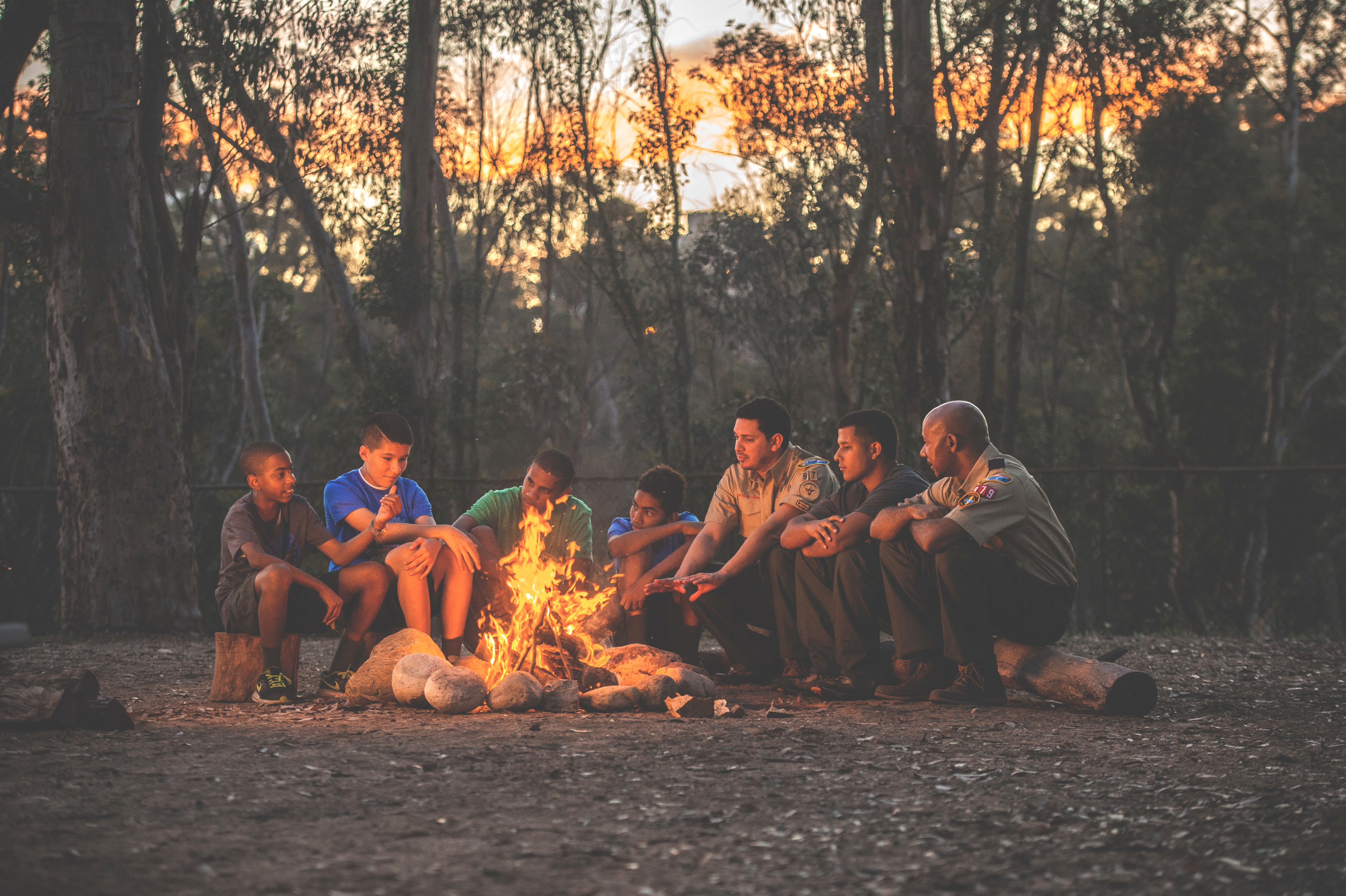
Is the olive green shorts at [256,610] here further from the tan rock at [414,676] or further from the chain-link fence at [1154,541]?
the chain-link fence at [1154,541]

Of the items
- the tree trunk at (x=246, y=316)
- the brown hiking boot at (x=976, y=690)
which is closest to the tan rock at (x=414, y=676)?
the brown hiking boot at (x=976, y=690)

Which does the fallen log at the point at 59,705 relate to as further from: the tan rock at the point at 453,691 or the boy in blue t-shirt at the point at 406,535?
the boy in blue t-shirt at the point at 406,535

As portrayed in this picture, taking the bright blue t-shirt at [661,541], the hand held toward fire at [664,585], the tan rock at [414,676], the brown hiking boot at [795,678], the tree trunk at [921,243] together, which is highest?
the tree trunk at [921,243]

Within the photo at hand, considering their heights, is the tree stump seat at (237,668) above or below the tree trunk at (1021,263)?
below

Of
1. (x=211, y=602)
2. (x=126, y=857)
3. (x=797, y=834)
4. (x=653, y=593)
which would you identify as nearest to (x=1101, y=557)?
(x=653, y=593)

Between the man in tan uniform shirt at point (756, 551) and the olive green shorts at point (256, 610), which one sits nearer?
the olive green shorts at point (256, 610)

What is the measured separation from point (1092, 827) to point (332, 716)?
3.11m

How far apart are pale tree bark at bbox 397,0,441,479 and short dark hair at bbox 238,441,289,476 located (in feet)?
35.1

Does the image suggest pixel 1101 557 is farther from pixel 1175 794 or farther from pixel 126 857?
pixel 126 857

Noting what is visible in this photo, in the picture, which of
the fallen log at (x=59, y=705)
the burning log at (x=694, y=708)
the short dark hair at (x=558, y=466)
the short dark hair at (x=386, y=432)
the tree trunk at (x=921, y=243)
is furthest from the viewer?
the tree trunk at (x=921, y=243)

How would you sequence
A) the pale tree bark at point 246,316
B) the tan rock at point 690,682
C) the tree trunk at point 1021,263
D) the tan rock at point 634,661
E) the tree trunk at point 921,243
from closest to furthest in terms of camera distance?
1. the tan rock at point 690,682
2. the tan rock at point 634,661
3. the tree trunk at point 921,243
4. the tree trunk at point 1021,263
5. the pale tree bark at point 246,316

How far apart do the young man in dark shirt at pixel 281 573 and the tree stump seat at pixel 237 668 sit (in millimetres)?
32

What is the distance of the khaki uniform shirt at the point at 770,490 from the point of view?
5.73m

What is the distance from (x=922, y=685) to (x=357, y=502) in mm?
2861
